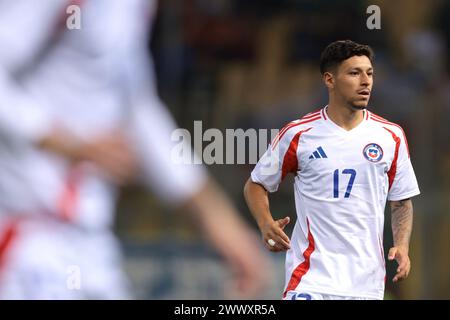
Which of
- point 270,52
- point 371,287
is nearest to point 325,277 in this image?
point 371,287

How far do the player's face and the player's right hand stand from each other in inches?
19.4

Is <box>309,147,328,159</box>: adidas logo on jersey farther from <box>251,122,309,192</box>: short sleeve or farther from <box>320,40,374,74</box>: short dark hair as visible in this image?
<box>320,40,374,74</box>: short dark hair

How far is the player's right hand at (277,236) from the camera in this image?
14.1 ft

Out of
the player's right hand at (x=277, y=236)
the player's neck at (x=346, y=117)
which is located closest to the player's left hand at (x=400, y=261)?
the player's right hand at (x=277, y=236)

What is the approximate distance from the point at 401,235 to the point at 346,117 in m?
0.46

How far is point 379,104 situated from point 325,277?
453cm

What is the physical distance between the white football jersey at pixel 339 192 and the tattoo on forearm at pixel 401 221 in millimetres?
36

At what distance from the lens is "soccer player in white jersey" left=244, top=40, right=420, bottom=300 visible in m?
4.40

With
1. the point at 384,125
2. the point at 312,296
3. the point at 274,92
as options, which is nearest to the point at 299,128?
the point at 384,125

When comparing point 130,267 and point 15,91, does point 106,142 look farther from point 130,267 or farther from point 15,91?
point 130,267

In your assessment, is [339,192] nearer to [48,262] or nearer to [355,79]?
[355,79]

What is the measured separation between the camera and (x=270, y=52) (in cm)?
963

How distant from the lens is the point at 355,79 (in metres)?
4.34

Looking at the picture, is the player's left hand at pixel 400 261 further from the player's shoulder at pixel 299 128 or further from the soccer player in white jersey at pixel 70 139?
the soccer player in white jersey at pixel 70 139
